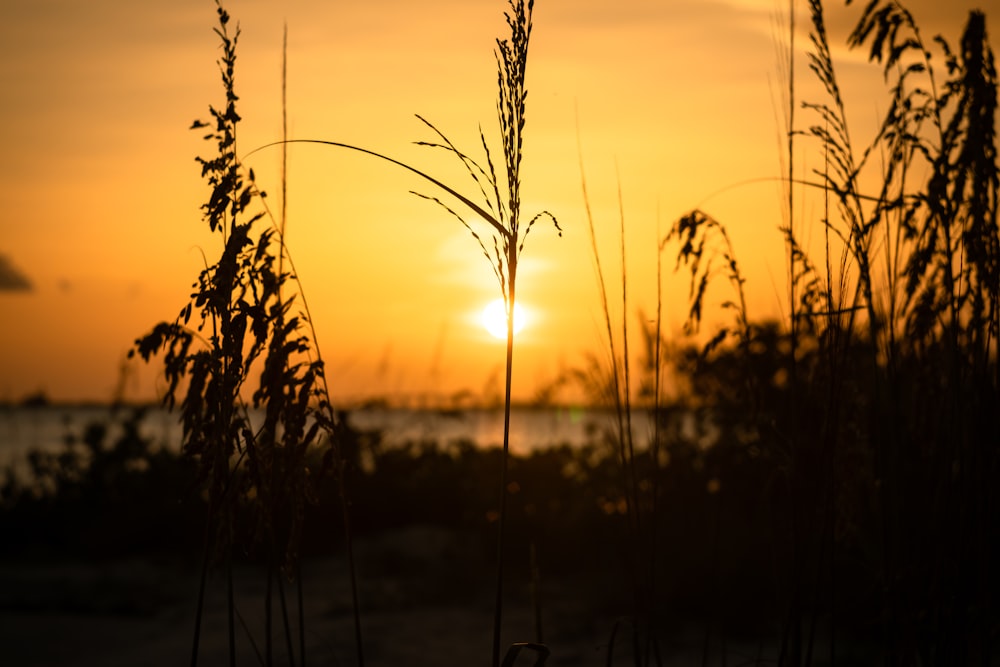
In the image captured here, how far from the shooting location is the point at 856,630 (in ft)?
16.9

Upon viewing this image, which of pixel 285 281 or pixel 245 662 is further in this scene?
pixel 245 662

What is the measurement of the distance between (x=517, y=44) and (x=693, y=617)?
5048 millimetres

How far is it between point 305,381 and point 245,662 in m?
3.59

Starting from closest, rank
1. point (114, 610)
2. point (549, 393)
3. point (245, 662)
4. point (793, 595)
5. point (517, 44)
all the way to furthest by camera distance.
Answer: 1. point (517, 44)
2. point (793, 595)
3. point (245, 662)
4. point (114, 610)
5. point (549, 393)

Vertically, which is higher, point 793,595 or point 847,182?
point 847,182

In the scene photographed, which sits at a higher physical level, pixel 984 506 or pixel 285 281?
pixel 285 281

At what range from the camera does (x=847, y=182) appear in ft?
6.95

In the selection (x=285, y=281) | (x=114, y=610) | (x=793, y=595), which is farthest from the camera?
(x=114, y=610)

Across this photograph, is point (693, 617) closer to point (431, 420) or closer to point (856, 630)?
point (856, 630)

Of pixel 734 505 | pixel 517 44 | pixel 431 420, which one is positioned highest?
pixel 517 44

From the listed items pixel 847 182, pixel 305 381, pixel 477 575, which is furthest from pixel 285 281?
pixel 477 575

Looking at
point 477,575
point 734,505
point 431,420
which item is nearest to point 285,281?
point 477,575

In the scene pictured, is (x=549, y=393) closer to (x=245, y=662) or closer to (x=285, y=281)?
(x=245, y=662)

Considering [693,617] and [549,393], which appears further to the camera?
[549,393]
